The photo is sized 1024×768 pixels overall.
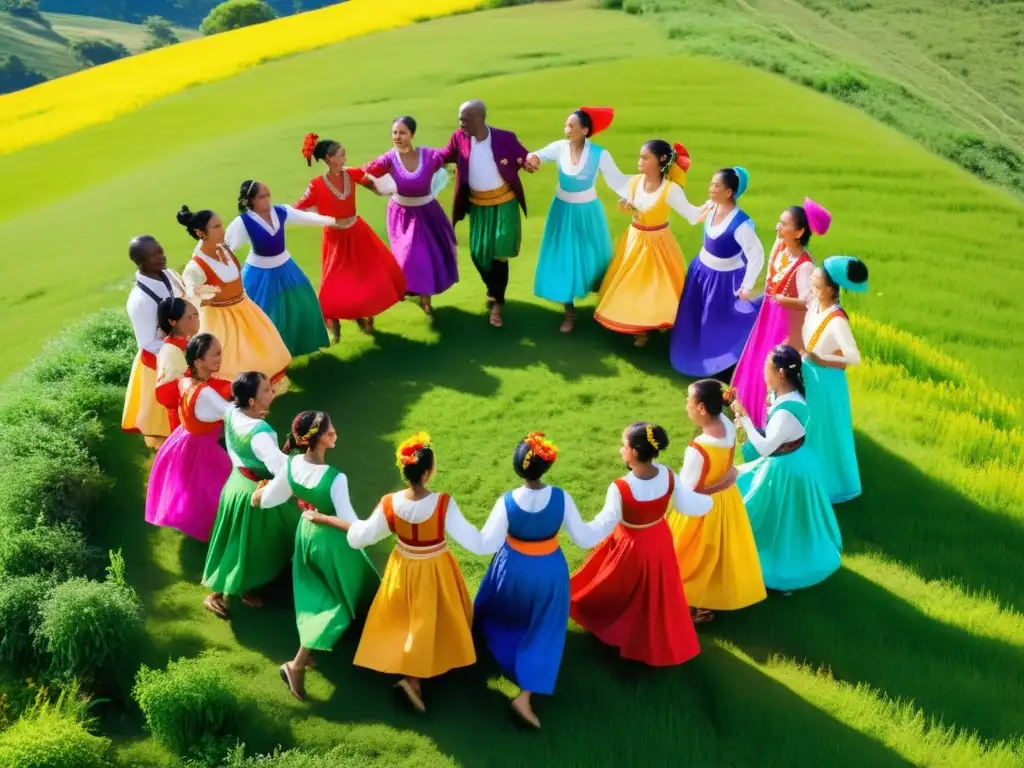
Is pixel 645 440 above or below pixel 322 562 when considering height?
above

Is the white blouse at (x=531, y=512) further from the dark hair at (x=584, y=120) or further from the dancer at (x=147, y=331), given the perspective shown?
the dark hair at (x=584, y=120)

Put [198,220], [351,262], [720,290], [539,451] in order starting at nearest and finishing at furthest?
[539,451]
[198,220]
[720,290]
[351,262]

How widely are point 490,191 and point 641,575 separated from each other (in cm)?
431

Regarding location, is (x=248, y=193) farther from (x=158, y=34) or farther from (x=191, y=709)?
(x=158, y=34)

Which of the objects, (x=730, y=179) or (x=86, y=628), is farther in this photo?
(x=730, y=179)

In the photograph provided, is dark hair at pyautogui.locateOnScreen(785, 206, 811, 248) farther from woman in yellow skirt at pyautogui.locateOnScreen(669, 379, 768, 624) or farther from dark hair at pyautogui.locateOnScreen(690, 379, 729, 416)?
dark hair at pyautogui.locateOnScreen(690, 379, 729, 416)

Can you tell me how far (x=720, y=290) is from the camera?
759 cm

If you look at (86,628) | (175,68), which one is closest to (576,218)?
(86,628)

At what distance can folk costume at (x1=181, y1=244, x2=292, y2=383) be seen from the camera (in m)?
6.93

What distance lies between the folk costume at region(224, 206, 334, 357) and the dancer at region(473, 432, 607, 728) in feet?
11.7

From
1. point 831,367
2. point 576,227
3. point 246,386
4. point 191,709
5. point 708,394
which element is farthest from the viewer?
point 576,227

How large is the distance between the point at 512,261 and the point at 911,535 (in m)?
5.28

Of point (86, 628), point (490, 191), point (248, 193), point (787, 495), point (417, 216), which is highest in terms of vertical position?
point (248, 193)

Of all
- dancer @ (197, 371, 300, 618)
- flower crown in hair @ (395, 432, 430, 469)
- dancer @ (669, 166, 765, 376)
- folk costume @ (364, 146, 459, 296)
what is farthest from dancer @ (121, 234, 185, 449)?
dancer @ (669, 166, 765, 376)
